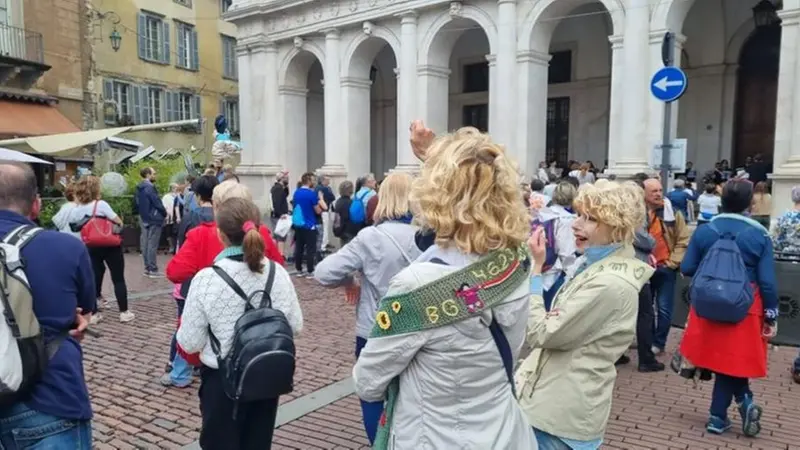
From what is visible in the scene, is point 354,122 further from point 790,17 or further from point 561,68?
point 790,17

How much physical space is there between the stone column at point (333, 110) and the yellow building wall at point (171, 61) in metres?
11.4

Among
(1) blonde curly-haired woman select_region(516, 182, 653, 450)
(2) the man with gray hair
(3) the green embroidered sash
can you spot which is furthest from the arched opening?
(3) the green embroidered sash

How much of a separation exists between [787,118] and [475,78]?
11233 mm

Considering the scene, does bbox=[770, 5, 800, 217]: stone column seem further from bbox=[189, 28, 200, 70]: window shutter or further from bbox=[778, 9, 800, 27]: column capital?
bbox=[189, 28, 200, 70]: window shutter

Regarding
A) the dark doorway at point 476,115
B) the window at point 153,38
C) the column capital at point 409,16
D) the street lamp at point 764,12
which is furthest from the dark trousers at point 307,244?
the window at point 153,38

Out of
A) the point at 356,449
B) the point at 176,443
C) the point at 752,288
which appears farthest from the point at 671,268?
the point at 176,443

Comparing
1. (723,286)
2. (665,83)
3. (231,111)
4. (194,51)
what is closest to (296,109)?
(194,51)

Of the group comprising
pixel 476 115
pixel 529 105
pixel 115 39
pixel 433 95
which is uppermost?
pixel 115 39

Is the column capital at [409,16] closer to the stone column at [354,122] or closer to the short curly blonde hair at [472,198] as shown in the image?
the stone column at [354,122]

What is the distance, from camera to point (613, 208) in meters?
2.86

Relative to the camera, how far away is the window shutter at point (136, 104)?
26.4 metres

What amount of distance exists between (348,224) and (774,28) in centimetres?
1212

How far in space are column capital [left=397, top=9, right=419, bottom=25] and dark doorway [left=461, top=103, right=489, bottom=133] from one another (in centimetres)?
540

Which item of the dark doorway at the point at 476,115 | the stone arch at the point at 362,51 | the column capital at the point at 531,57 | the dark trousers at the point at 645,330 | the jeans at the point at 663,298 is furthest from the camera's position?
the dark doorway at the point at 476,115
